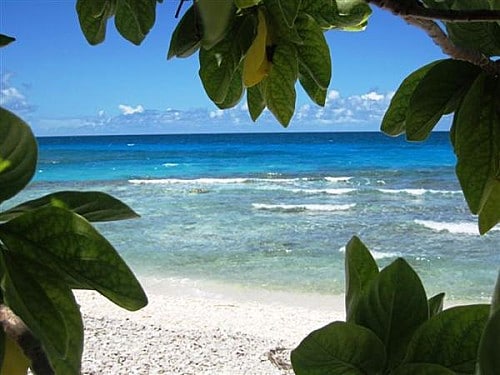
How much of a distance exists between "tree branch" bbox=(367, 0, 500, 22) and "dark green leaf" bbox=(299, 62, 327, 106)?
0.40 feet

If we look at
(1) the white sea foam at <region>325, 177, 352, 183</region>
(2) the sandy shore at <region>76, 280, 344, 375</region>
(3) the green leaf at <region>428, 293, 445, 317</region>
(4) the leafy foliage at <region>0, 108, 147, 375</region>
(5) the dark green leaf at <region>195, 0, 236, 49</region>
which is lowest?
(1) the white sea foam at <region>325, 177, 352, 183</region>

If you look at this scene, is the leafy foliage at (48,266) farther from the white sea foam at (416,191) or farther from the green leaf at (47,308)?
the white sea foam at (416,191)

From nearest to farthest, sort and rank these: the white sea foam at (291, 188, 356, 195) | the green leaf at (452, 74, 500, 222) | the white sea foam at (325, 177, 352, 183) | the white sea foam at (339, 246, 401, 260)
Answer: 1. the green leaf at (452, 74, 500, 222)
2. the white sea foam at (339, 246, 401, 260)
3. the white sea foam at (291, 188, 356, 195)
4. the white sea foam at (325, 177, 352, 183)

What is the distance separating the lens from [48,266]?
0.80ft

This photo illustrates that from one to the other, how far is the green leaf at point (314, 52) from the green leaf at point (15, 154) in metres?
0.22

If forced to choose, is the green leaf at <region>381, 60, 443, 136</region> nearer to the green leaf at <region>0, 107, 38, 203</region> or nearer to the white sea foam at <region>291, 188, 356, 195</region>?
the green leaf at <region>0, 107, 38, 203</region>

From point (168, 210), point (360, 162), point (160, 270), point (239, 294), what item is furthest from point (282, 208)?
point (360, 162)

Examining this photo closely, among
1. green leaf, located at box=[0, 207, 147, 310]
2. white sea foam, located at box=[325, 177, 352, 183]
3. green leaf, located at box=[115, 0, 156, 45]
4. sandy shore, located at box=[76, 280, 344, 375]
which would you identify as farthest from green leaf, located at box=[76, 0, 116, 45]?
white sea foam, located at box=[325, 177, 352, 183]

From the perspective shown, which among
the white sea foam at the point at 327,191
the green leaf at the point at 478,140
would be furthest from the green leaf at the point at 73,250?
the white sea foam at the point at 327,191

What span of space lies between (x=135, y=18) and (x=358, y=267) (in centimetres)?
22

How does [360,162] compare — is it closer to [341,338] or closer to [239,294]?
[239,294]

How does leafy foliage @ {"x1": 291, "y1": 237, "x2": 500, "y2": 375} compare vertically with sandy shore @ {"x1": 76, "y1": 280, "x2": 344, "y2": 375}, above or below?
above

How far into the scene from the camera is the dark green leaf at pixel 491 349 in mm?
135

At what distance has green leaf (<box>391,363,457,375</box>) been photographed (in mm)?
255
